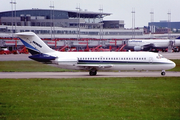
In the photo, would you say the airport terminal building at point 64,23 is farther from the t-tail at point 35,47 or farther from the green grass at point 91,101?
the green grass at point 91,101

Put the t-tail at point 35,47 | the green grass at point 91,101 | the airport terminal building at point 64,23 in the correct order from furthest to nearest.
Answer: the airport terminal building at point 64,23, the t-tail at point 35,47, the green grass at point 91,101

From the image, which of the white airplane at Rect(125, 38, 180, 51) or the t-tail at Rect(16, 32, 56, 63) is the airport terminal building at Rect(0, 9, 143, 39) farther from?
the t-tail at Rect(16, 32, 56, 63)

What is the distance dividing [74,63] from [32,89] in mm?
14017

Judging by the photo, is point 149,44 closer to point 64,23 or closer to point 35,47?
point 64,23

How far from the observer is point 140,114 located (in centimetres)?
1891

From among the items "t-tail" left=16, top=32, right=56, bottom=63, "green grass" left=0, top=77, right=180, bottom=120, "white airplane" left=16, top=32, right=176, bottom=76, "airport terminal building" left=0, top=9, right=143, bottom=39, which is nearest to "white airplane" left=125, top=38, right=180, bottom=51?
"airport terminal building" left=0, top=9, right=143, bottom=39

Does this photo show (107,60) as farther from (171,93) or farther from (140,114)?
(140,114)

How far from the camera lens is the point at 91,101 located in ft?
74.0

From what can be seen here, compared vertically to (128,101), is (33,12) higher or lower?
higher

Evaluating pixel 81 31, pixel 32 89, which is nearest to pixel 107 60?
pixel 32 89

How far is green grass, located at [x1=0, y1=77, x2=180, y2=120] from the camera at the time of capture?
735 inches

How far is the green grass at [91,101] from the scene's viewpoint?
61.3 feet

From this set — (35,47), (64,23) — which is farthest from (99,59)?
(64,23)

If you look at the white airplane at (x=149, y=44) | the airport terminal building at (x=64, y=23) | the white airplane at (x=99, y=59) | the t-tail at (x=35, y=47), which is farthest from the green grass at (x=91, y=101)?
the airport terminal building at (x=64, y=23)
